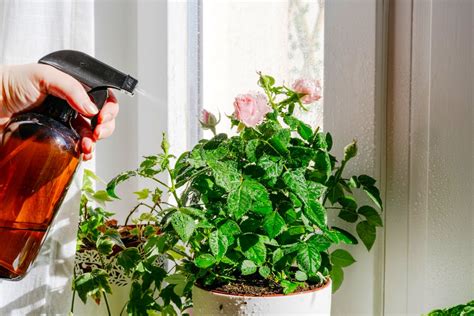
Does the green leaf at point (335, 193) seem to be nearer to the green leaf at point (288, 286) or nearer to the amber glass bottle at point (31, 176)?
the green leaf at point (288, 286)

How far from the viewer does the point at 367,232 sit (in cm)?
86

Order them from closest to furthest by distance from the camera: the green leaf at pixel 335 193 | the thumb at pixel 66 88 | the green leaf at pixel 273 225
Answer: the thumb at pixel 66 88, the green leaf at pixel 273 225, the green leaf at pixel 335 193

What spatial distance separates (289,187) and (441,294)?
23 cm

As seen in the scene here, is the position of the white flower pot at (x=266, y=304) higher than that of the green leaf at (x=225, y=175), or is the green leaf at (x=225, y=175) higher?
the green leaf at (x=225, y=175)

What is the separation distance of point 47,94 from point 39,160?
70 mm

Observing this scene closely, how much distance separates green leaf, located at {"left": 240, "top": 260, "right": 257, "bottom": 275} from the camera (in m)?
0.78

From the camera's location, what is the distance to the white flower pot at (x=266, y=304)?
76 cm

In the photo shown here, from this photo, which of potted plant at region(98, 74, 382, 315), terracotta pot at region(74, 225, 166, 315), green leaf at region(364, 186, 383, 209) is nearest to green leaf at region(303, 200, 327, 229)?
potted plant at region(98, 74, 382, 315)

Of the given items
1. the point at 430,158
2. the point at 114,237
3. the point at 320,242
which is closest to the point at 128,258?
the point at 114,237

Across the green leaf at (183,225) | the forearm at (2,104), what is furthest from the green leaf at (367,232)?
the forearm at (2,104)

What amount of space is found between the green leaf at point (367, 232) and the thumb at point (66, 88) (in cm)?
37

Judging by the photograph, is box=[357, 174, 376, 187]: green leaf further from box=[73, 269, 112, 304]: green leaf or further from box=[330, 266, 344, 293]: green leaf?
box=[73, 269, 112, 304]: green leaf

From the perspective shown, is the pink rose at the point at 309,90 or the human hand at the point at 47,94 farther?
the pink rose at the point at 309,90

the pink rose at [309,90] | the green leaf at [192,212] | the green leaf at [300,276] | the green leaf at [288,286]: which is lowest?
the green leaf at [288,286]
